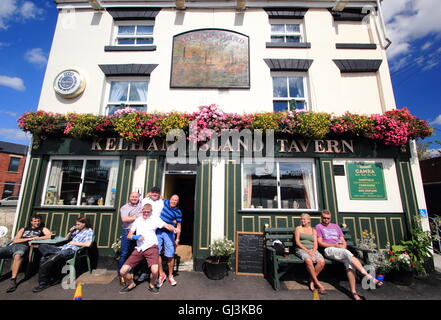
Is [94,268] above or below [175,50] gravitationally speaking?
below

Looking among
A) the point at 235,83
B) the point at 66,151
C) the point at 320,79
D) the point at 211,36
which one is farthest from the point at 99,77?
the point at 320,79

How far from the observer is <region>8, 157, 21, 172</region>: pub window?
2677 cm

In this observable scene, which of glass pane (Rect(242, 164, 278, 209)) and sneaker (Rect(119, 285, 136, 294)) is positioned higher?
glass pane (Rect(242, 164, 278, 209))

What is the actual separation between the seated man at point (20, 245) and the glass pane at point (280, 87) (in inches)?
329

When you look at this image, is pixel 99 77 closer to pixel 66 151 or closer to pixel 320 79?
pixel 66 151

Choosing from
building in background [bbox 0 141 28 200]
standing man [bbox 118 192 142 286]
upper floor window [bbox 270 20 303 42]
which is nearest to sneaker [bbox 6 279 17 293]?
standing man [bbox 118 192 142 286]

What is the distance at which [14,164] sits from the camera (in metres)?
27.2

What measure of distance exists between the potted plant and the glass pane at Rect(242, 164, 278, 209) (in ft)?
4.68

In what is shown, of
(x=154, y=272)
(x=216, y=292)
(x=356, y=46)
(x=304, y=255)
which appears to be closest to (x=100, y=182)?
(x=154, y=272)

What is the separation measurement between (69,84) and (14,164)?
31.3 metres

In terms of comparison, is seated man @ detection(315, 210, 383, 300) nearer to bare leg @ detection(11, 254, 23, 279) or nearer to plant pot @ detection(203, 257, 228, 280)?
plant pot @ detection(203, 257, 228, 280)
